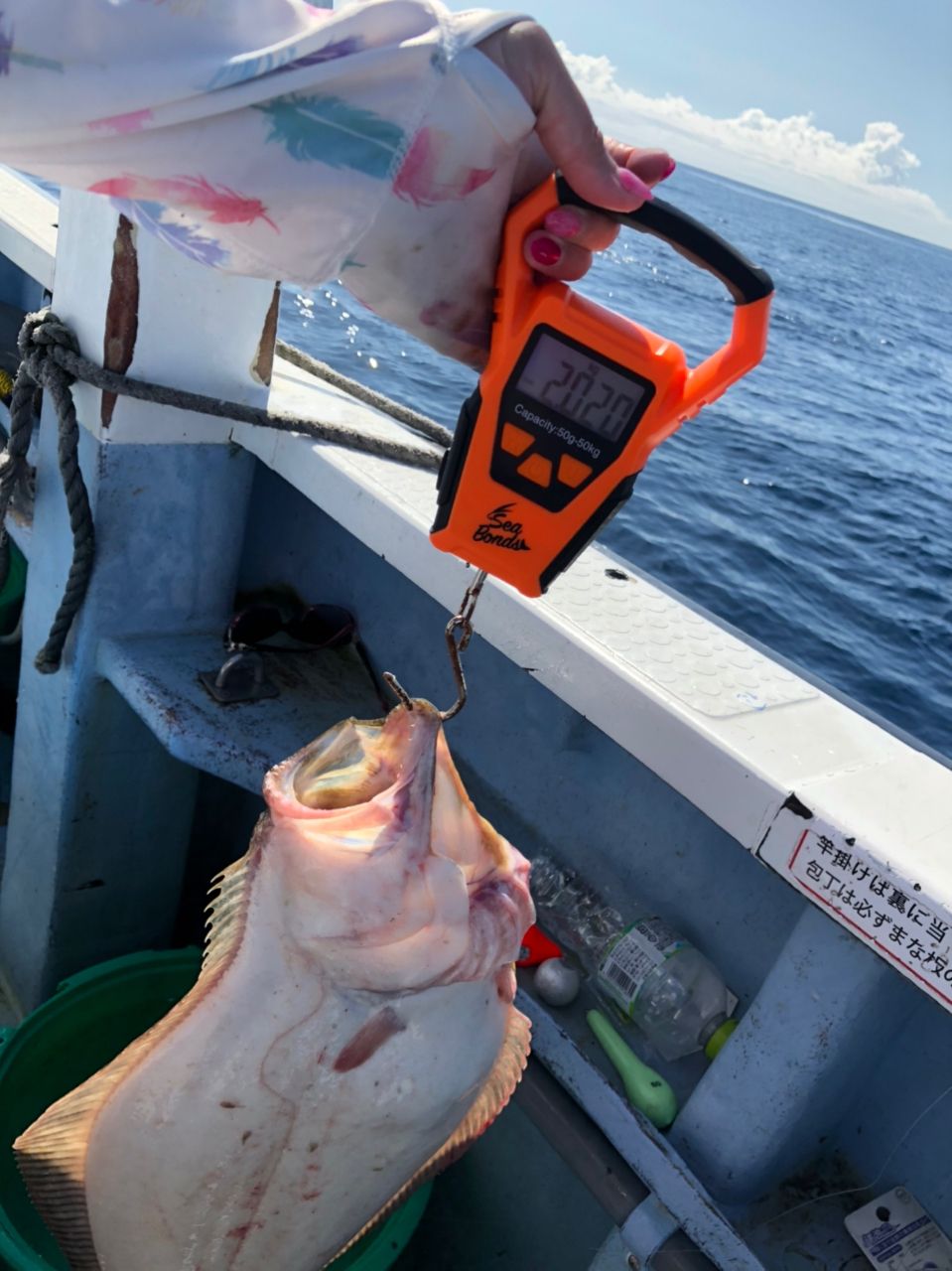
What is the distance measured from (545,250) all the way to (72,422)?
1.66m

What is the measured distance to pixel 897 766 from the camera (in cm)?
197

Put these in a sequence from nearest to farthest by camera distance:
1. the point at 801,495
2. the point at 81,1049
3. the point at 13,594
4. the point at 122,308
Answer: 1. the point at 122,308
2. the point at 81,1049
3. the point at 13,594
4. the point at 801,495

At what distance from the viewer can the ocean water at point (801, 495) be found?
29.6 feet

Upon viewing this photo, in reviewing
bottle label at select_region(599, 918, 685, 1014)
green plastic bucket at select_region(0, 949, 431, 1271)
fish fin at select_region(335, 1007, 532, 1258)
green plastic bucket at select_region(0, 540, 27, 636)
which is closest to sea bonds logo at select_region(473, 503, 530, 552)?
fish fin at select_region(335, 1007, 532, 1258)

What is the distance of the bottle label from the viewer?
7.54ft

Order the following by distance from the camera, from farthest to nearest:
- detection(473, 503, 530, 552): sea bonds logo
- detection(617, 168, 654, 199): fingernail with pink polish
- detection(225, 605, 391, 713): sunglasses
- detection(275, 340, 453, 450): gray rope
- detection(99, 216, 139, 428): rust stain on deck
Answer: detection(275, 340, 453, 450): gray rope
detection(225, 605, 391, 713): sunglasses
detection(99, 216, 139, 428): rust stain on deck
detection(473, 503, 530, 552): sea bonds logo
detection(617, 168, 654, 199): fingernail with pink polish

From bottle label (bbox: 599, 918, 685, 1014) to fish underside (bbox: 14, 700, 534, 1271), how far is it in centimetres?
62

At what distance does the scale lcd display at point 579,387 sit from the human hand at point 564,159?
113 mm

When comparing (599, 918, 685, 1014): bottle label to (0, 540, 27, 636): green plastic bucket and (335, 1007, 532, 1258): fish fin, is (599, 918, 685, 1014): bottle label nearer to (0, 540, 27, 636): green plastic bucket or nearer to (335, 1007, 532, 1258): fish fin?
(335, 1007, 532, 1258): fish fin

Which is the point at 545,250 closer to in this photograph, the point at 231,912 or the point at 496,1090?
the point at 231,912

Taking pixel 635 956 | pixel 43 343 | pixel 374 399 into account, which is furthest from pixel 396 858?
pixel 374 399

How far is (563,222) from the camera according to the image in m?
1.26

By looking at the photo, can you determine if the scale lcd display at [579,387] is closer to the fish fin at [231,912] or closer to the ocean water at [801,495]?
the fish fin at [231,912]

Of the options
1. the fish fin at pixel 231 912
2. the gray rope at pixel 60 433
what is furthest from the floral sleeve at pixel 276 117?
the gray rope at pixel 60 433
